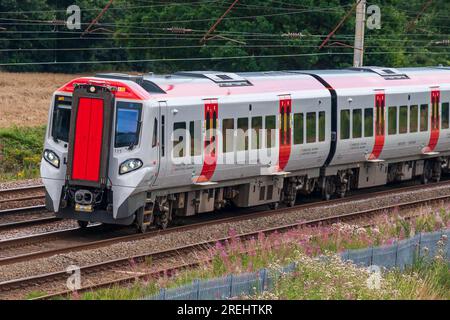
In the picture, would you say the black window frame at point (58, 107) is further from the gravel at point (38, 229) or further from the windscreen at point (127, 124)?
the gravel at point (38, 229)

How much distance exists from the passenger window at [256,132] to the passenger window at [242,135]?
240mm

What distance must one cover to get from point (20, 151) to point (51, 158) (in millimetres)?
16542

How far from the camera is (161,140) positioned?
2117 centimetres

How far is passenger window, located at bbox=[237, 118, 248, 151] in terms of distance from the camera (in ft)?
77.5

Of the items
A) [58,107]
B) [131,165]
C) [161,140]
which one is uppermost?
[58,107]

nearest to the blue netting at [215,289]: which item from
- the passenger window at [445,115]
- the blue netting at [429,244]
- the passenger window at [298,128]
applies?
the blue netting at [429,244]

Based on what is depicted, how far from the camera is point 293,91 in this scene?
2544 cm

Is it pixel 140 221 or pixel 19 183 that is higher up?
pixel 140 221

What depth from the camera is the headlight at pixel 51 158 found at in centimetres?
2128

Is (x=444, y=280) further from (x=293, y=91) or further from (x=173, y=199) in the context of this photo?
(x=293, y=91)

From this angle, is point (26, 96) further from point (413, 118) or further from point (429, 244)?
point (429, 244)

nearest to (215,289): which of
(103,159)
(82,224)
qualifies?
(103,159)

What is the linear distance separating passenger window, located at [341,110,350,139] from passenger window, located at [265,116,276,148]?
2.92m

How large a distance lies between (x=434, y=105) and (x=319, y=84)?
5199 mm
